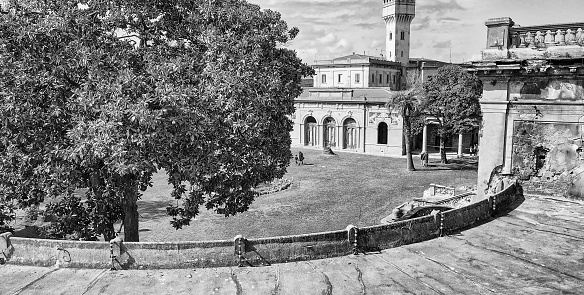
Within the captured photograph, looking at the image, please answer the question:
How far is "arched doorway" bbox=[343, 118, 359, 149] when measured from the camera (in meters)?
48.4

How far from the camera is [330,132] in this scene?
5081cm

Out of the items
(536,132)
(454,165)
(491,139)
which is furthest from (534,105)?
(454,165)

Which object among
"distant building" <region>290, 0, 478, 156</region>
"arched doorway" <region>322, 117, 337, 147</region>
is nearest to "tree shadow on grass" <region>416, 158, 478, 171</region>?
"distant building" <region>290, 0, 478, 156</region>

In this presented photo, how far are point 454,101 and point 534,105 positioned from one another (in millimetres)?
19628

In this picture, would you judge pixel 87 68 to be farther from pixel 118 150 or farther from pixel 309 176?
pixel 309 176

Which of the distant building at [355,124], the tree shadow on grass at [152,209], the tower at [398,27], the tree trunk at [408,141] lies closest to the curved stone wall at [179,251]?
the tree shadow on grass at [152,209]

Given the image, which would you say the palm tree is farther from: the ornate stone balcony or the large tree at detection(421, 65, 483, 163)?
the ornate stone balcony

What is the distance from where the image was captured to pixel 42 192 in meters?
11.7

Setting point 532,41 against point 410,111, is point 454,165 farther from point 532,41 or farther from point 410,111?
point 532,41

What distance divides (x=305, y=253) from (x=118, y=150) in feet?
15.5

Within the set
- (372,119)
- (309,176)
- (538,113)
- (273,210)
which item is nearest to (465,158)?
(372,119)

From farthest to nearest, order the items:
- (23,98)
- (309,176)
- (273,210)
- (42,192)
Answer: (309,176) → (273,210) → (42,192) → (23,98)

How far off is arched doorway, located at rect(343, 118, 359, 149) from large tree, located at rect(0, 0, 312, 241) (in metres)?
35.5

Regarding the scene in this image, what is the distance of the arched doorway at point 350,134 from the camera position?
159 feet
